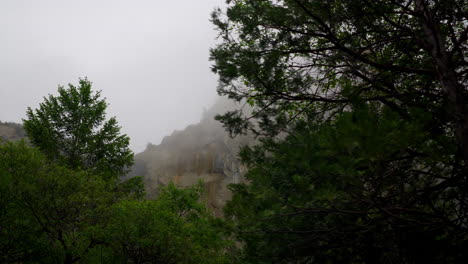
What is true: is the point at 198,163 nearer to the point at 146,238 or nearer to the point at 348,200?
the point at 146,238

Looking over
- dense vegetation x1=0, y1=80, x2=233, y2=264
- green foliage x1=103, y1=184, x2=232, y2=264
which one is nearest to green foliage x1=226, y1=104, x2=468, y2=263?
dense vegetation x1=0, y1=80, x2=233, y2=264

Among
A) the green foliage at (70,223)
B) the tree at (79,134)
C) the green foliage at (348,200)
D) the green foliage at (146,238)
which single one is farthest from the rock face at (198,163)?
the green foliage at (348,200)

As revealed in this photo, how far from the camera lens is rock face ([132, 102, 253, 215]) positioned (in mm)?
38062

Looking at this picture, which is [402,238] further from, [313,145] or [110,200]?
[110,200]

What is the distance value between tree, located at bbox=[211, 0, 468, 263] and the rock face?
30.6 m

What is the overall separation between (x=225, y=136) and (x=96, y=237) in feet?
119

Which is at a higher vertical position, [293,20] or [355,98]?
[293,20]

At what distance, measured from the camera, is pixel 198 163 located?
41.9 meters

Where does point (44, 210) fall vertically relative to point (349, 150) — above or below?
below

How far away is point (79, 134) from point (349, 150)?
14.2 metres

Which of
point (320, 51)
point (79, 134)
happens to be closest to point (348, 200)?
point (320, 51)

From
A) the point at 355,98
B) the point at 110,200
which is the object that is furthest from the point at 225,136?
the point at 355,98

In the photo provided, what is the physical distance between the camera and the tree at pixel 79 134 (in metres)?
12.9

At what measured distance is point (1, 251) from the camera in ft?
24.1
